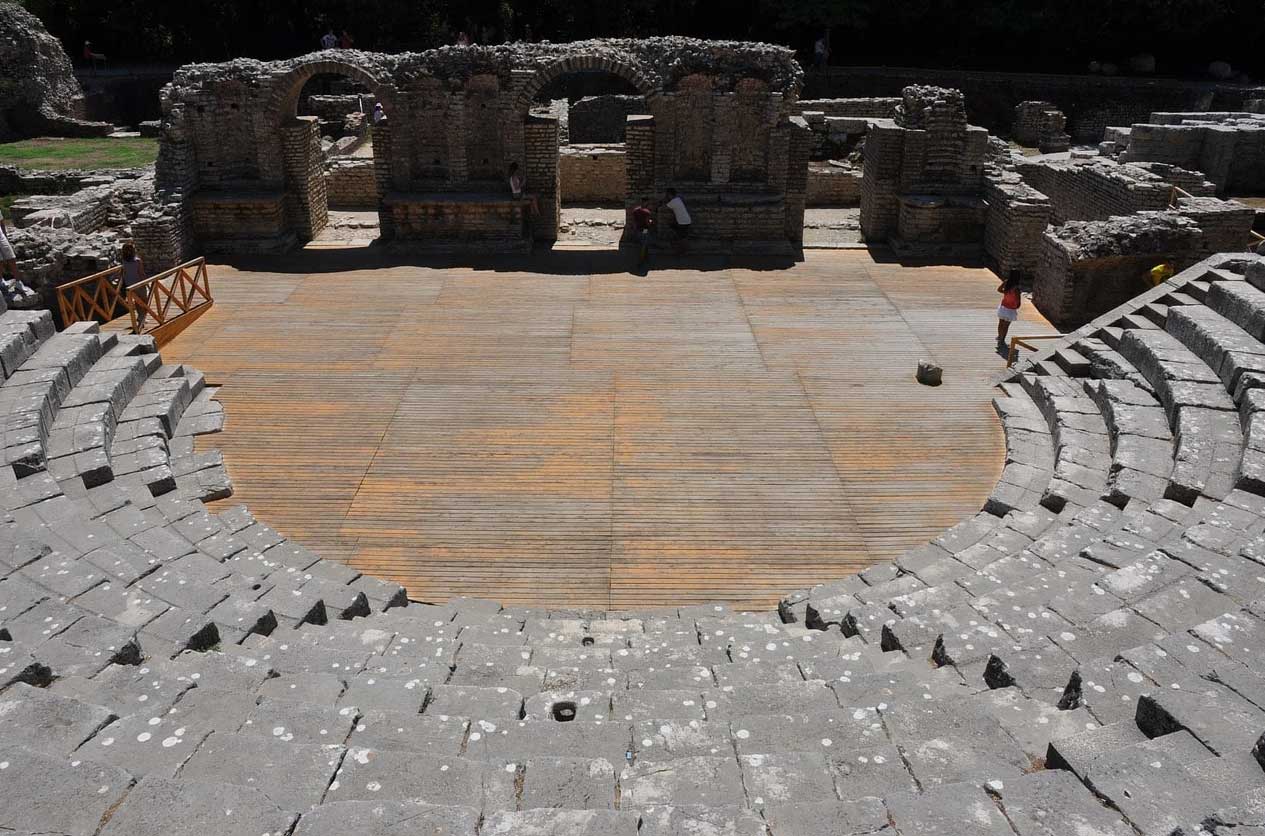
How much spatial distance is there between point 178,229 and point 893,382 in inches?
412

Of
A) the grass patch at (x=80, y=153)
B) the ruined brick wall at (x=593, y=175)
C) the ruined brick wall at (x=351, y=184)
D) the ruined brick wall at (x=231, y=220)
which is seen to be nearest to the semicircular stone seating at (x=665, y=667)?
the ruined brick wall at (x=231, y=220)

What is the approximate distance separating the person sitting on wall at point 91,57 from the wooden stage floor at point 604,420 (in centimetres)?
2528

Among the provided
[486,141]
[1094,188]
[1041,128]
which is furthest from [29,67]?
[1041,128]

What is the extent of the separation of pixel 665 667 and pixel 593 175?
1425cm

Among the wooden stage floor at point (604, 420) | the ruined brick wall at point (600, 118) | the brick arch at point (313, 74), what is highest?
the brick arch at point (313, 74)

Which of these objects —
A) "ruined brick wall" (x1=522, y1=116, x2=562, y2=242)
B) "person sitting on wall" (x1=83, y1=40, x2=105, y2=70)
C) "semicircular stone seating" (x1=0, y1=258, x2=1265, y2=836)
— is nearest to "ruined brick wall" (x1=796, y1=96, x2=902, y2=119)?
"ruined brick wall" (x1=522, y1=116, x2=562, y2=242)

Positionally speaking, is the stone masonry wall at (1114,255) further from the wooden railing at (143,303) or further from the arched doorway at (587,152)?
the wooden railing at (143,303)

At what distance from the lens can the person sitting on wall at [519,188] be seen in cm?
1460

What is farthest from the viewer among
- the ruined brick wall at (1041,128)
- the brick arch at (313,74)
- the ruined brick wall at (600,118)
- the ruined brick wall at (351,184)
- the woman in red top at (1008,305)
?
the ruined brick wall at (1041,128)

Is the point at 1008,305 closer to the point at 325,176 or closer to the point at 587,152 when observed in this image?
the point at 587,152

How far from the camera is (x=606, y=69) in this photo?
14508 millimetres

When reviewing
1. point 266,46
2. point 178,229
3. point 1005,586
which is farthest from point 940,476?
point 266,46

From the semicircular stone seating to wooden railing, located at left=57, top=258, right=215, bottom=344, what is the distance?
2.40 metres

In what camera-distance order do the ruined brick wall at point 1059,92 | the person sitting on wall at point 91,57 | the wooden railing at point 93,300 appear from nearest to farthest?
the wooden railing at point 93,300 → the ruined brick wall at point 1059,92 → the person sitting on wall at point 91,57
